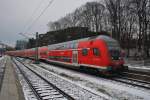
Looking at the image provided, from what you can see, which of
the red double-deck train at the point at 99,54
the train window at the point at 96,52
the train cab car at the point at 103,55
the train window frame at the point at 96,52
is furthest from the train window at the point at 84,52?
the train window at the point at 96,52

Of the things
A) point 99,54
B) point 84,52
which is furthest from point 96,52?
point 84,52

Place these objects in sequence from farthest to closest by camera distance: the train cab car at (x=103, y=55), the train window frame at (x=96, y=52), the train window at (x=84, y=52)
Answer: the train window at (x=84, y=52) < the train window frame at (x=96, y=52) < the train cab car at (x=103, y=55)

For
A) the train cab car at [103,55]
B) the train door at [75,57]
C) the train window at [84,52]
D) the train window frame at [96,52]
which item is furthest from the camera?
the train door at [75,57]

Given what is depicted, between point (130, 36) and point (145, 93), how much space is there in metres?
40.2

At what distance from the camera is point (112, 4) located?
153ft

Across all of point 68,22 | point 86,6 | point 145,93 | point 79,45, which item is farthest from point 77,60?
point 68,22

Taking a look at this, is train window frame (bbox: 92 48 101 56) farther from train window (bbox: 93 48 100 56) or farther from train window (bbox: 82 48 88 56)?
train window (bbox: 82 48 88 56)

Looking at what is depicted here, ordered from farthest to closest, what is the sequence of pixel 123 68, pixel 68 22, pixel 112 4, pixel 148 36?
pixel 68 22
pixel 112 4
pixel 148 36
pixel 123 68

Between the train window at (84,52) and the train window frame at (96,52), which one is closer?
the train window frame at (96,52)

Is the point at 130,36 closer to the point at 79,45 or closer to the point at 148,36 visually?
the point at 148,36

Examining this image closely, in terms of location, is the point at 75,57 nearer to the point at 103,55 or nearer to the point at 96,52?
the point at 96,52

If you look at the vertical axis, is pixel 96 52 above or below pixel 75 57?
above

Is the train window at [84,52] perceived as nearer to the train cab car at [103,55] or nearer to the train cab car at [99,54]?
the train cab car at [99,54]

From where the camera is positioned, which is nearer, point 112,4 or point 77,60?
point 77,60
